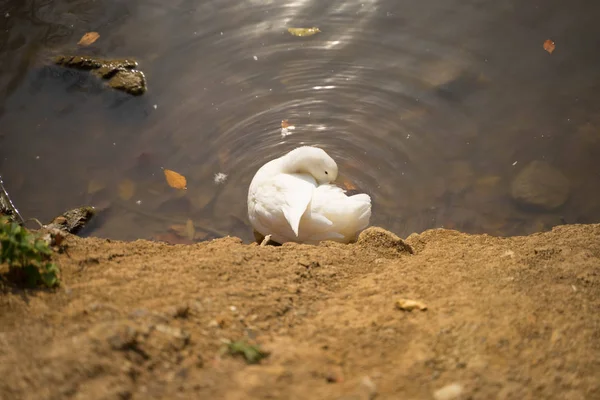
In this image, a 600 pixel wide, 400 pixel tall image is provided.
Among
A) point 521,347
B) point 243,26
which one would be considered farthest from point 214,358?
point 243,26

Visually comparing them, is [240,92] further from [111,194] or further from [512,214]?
[512,214]

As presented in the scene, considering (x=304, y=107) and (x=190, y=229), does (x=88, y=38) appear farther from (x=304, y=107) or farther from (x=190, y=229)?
(x=190, y=229)

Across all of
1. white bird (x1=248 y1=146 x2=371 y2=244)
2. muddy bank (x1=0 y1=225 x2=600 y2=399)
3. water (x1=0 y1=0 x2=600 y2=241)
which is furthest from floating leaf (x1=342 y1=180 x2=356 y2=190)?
muddy bank (x1=0 y1=225 x2=600 y2=399)

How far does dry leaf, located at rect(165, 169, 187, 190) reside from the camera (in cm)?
476

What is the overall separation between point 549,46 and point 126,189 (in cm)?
463

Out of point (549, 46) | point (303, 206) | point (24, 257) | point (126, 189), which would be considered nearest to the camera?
point (24, 257)

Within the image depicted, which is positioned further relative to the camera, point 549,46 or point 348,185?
point 549,46

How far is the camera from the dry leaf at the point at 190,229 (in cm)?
448

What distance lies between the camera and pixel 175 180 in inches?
189

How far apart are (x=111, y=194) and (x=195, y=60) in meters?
1.85

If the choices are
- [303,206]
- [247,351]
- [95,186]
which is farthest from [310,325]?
[95,186]

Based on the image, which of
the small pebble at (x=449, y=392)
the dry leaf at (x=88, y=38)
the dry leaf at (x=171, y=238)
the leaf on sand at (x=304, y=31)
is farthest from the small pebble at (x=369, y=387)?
the dry leaf at (x=88, y=38)

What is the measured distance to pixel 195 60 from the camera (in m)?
5.70

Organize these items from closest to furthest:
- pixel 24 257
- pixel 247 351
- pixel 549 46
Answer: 1. pixel 247 351
2. pixel 24 257
3. pixel 549 46
